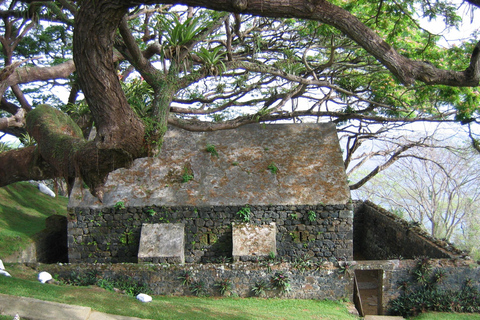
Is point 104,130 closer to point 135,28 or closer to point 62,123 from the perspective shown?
point 62,123

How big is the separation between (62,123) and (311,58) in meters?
12.0

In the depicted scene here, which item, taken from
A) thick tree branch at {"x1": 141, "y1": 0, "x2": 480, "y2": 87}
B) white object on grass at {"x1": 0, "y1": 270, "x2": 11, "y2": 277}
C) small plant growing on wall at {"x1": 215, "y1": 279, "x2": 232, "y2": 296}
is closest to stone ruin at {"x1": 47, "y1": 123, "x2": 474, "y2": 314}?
small plant growing on wall at {"x1": 215, "y1": 279, "x2": 232, "y2": 296}

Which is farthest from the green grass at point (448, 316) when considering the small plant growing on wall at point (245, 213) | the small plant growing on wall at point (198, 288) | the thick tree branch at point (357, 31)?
the thick tree branch at point (357, 31)

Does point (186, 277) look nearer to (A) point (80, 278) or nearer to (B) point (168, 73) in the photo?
(A) point (80, 278)

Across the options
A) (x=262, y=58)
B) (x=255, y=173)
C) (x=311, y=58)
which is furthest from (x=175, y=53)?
(x=311, y=58)

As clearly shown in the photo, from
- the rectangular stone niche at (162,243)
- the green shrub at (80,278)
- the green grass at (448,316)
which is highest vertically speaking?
the rectangular stone niche at (162,243)

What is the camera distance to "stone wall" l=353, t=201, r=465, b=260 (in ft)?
36.0

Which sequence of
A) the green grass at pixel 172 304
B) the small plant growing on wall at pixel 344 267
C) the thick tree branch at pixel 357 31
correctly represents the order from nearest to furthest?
the thick tree branch at pixel 357 31
the green grass at pixel 172 304
the small plant growing on wall at pixel 344 267

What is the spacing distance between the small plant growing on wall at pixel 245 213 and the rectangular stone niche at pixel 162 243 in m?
1.58

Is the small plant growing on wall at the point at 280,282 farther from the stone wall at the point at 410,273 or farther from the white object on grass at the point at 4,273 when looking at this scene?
the white object on grass at the point at 4,273

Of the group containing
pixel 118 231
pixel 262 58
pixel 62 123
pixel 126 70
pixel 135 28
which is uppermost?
pixel 135 28

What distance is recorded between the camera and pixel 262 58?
1608 cm

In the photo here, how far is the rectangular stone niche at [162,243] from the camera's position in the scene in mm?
10008

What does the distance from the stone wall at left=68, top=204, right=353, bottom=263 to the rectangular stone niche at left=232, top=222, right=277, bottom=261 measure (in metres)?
0.23
